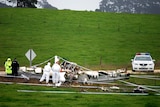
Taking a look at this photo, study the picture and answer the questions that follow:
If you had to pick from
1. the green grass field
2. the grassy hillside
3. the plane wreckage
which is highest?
the grassy hillside

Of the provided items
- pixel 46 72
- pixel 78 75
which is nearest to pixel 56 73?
pixel 46 72

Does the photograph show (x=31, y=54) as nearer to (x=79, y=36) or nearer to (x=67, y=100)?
(x=67, y=100)

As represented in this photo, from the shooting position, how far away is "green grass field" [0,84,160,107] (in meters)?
16.1

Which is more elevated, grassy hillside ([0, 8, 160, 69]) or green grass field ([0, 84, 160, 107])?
grassy hillside ([0, 8, 160, 69])

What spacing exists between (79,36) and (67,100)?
29.5 metres

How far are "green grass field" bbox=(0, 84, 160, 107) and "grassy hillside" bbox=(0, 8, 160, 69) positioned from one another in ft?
48.3

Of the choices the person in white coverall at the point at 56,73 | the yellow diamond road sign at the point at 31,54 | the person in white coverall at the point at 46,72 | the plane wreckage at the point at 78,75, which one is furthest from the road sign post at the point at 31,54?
the person in white coverall at the point at 56,73

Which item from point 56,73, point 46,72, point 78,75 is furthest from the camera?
point 78,75

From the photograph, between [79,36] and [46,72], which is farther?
[79,36]

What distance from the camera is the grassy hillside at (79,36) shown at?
37.7 m

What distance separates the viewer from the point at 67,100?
17000 millimetres

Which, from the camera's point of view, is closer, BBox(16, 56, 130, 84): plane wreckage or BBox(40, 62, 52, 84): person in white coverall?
BBox(40, 62, 52, 84): person in white coverall

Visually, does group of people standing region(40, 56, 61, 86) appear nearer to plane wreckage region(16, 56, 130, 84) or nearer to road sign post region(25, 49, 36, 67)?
plane wreckage region(16, 56, 130, 84)

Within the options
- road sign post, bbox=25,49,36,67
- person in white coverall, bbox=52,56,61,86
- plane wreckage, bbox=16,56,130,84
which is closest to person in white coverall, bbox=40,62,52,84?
person in white coverall, bbox=52,56,61,86
